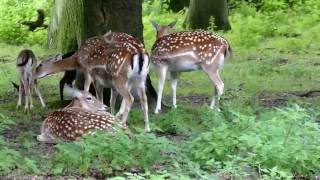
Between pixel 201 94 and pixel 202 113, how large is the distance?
150 inches

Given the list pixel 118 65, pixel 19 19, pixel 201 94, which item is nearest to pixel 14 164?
pixel 118 65

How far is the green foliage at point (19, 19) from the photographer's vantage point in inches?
827

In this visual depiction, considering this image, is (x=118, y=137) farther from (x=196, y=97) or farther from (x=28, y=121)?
(x=196, y=97)

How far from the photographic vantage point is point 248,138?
22.6ft

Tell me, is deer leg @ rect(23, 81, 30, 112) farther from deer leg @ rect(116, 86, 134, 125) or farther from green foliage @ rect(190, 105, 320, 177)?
green foliage @ rect(190, 105, 320, 177)

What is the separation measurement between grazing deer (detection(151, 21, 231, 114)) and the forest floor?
0.42m

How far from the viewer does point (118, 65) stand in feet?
32.0

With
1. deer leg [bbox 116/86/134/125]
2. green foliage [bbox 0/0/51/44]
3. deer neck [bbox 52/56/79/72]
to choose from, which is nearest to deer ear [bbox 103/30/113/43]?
deer leg [bbox 116/86/134/125]

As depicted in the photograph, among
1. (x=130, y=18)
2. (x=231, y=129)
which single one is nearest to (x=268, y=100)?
(x=130, y=18)

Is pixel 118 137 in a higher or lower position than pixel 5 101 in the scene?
higher

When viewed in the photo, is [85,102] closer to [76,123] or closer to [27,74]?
[76,123]

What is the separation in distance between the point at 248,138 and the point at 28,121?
4.49m

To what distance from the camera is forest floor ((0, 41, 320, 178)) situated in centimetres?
920

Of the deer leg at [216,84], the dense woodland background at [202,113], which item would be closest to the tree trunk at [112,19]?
the dense woodland background at [202,113]
